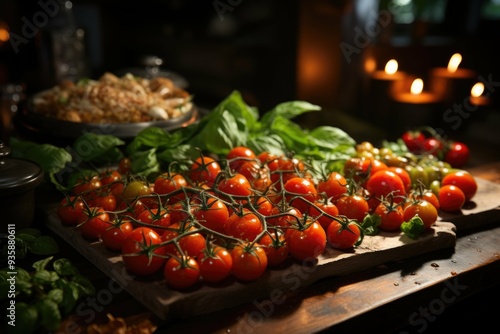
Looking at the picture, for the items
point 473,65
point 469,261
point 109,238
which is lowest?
point 473,65

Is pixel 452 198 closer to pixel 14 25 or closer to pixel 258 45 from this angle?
pixel 258 45

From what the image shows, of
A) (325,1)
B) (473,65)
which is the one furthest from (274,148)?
(473,65)

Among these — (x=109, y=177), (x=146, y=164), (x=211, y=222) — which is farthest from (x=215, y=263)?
(x=146, y=164)

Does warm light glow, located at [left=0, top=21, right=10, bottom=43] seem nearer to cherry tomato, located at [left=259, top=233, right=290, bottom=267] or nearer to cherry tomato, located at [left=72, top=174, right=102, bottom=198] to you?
cherry tomato, located at [left=72, top=174, right=102, bottom=198]

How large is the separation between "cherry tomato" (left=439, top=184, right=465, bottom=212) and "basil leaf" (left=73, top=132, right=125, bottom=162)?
1.15m

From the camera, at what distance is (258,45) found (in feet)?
13.9

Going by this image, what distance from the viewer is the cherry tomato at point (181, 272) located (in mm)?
1219

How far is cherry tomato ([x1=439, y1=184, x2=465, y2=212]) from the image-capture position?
5.69 ft

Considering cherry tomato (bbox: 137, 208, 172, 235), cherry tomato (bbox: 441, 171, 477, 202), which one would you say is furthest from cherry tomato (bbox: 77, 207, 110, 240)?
cherry tomato (bbox: 441, 171, 477, 202)

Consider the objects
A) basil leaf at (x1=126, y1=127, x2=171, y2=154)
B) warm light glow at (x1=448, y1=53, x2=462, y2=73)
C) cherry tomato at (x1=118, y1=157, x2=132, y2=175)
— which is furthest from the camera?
warm light glow at (x1=448, y1=53, x2=462, y2=73)

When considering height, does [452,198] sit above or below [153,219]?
below

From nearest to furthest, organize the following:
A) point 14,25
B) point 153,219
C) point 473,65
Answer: point 153,219 → point 473,65 → point 14,25

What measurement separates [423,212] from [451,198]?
230 millimetres

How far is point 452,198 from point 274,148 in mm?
689
